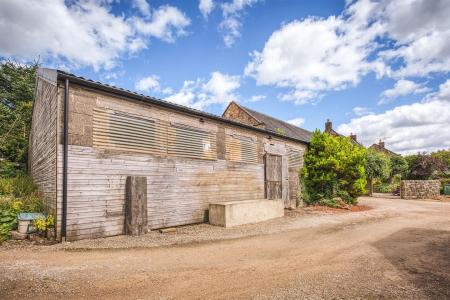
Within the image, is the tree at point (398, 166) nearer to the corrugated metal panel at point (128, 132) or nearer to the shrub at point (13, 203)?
the corrugated metal panel at point (128, 132)

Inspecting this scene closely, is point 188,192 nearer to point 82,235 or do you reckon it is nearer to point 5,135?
point 82,235

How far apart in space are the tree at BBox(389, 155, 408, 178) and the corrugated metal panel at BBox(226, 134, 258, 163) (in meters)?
24.4

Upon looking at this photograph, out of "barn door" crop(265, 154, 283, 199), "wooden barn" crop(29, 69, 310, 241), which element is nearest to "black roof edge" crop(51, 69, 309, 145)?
"wooden barn" crop(29, 69, 310, 241)

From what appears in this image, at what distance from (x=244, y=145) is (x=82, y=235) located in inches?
313

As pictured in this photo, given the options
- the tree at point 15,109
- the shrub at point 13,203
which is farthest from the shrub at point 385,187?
the tree at point 15,109

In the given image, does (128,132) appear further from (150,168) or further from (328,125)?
(328,125)

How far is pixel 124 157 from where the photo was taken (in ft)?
27.4

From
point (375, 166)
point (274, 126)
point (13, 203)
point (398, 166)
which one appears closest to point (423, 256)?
point (13, 203)

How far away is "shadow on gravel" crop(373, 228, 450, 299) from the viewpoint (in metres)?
4.39

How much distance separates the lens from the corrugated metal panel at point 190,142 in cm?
995

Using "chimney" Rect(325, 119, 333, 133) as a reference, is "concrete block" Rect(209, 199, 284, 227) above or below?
below

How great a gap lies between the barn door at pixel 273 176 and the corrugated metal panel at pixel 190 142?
12.8 ft

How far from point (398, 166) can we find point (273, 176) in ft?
77.3

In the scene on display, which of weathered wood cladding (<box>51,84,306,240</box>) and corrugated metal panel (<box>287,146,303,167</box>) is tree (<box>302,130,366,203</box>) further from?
weathered wood cladding (<box>51,84,306,240</box>)
